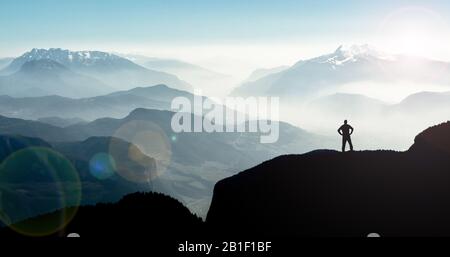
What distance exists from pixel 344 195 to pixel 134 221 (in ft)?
49.0

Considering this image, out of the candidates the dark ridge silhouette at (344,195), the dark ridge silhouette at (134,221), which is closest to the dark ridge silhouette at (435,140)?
the dark ridge silhouette at (344,195)

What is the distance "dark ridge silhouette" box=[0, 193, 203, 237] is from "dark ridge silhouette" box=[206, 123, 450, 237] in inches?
180

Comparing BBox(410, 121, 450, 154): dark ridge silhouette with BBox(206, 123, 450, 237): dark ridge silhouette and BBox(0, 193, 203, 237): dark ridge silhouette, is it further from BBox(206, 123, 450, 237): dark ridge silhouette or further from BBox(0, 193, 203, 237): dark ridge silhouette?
BBox(0, 193, 203, 237): dark ridge silhouette

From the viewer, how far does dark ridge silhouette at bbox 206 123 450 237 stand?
102 feet

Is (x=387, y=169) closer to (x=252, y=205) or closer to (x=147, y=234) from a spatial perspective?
(x=252, y=205)

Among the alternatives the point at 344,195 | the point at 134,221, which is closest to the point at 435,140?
the point at 344,195

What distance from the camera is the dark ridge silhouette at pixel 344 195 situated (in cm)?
3119

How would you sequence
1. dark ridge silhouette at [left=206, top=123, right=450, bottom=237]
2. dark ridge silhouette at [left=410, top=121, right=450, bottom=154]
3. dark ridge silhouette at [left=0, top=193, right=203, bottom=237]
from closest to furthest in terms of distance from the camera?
dark ridge silhouette at [left=0, top=193, right=203, bottom=237]
dark ridge silhouette at [left=206, top=123, right=450, bottom=237]
dark ridge silhouette at [left=410, top=121, right=450, bottom=154]

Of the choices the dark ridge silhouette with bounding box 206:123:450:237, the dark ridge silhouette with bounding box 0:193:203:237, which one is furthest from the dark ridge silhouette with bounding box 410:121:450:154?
the dark ridge silhouette with bounding box 0:193:203:237

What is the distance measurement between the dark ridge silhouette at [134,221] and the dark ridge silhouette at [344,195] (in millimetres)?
4577

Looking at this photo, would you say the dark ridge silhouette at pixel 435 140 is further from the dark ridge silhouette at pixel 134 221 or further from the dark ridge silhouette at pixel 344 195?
the dark ridge silhouette at pixel 134 221

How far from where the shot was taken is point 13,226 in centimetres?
3394

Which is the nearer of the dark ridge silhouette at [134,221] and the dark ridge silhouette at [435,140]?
the dark ridge silhouette at [134,221]

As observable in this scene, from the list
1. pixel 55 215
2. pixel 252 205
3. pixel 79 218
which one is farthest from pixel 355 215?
pixel 55 215
